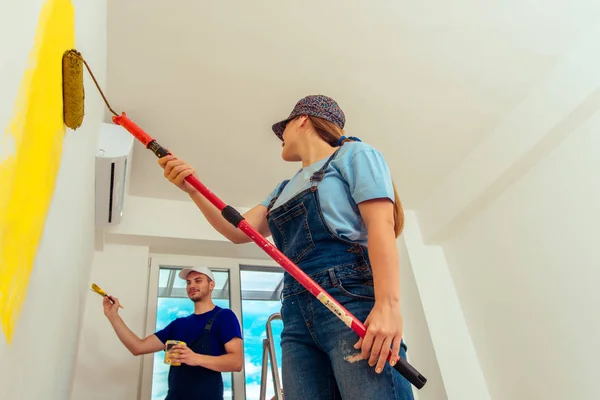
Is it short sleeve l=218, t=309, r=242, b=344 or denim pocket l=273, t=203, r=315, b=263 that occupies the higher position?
short sleeve l=218, t=309, r=242, b=344

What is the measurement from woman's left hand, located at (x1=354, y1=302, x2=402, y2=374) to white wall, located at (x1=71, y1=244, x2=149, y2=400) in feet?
5.85

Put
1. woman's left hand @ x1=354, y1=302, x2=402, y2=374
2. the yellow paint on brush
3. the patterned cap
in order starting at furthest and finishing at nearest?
the patterned cap, woman's left hand @ x1=354, y1=302, x2=402, y2=374, the yellow paint on brush

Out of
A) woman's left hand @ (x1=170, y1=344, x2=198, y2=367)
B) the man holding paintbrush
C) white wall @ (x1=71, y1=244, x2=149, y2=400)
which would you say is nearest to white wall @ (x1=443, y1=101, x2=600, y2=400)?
the man holding paintbrush

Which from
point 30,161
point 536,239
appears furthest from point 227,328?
point 536,239

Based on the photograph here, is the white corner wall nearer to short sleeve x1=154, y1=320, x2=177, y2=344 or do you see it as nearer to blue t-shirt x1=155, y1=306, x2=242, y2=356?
blue t-shirt x1=155, y1=306, x2=242, y2=356

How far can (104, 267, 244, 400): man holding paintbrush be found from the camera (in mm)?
1760

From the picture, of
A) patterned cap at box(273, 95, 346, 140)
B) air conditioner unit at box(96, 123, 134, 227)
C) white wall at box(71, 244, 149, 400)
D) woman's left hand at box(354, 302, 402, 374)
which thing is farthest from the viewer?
white wall at box(71, 244, 149, 400)

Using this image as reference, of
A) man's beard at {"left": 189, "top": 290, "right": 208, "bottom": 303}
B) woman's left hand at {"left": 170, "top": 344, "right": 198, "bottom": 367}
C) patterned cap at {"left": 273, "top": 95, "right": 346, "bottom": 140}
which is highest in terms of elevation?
patterned cap at {"left": 273, "top": 95, "right": 346, "bottom": 140}

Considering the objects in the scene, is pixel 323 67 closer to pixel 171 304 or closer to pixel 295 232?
pixel 295 232

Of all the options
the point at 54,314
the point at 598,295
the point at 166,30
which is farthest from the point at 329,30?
the point at 598,295

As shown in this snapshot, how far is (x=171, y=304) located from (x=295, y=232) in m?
1.81

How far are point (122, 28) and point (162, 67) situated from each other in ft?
0.75

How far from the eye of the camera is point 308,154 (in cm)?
113

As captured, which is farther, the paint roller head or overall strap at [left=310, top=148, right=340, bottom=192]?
overall strap at [left=310, top=148, right=340, bottom=192]
